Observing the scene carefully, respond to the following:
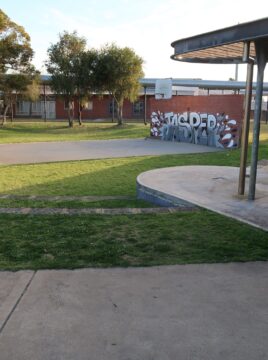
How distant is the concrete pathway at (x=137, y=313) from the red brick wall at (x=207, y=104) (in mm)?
16632

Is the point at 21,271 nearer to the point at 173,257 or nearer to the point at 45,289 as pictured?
the point at 45,289

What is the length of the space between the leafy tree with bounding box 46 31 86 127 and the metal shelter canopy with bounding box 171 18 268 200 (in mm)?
28460

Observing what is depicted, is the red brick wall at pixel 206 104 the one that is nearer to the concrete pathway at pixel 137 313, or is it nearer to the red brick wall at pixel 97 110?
the concrete pathway at pixel 137 313

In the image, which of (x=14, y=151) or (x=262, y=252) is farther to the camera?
(x=14, y=151)

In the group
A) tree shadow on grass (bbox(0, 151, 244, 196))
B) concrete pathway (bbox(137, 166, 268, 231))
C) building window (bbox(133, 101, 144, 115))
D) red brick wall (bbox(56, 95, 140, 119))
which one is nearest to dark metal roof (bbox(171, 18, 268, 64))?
concrete pathway (bbox(137, 166, 268, 231))

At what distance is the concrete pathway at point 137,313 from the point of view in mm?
2938

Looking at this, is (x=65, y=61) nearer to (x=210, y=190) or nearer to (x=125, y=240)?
(x=210, y=190)

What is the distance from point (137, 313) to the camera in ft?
11.3

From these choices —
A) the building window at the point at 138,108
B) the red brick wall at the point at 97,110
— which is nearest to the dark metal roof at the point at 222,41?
the red brick wall at the point at 97,110

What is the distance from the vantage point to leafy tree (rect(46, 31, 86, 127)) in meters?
36.2

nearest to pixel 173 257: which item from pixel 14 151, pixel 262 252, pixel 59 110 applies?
pixel 262 252

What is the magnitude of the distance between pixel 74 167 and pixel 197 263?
979 centimetres

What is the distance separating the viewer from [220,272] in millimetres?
4316

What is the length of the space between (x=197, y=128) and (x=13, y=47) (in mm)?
18989
